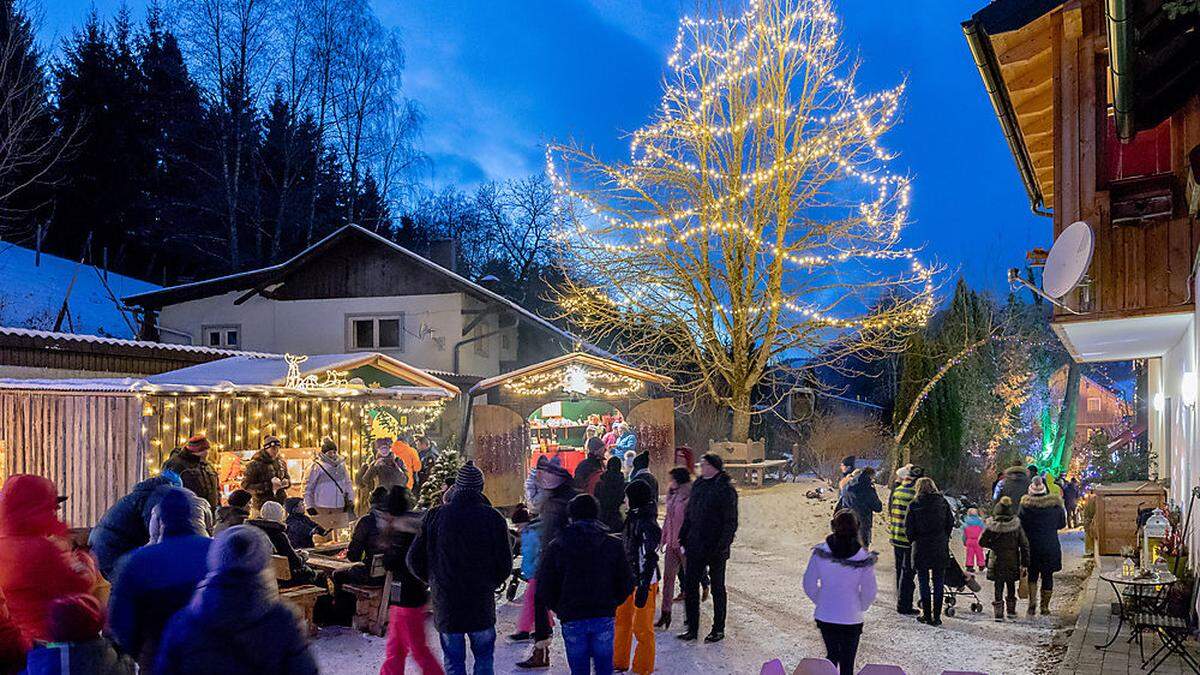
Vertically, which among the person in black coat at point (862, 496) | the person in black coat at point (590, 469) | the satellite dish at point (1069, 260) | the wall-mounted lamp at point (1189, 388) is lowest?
the person in black coat at point (862, 496)

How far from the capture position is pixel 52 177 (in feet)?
102

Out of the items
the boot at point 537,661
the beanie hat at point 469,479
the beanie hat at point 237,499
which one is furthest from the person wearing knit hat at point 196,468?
the beanie hat at point 469,479

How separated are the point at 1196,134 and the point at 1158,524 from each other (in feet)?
15.6

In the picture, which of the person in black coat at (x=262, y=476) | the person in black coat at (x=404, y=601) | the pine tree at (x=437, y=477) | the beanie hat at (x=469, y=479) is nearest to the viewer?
the beanie hat at (x=469, y=479)

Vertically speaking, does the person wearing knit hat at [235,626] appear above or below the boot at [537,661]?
above

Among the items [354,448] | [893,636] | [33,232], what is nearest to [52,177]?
[33,232]

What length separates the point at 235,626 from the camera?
3.48 m

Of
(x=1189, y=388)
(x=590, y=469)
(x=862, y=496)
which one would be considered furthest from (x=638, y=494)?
(x=1189, y=388)

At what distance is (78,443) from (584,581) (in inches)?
308

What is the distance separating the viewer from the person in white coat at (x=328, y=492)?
11.1 metres

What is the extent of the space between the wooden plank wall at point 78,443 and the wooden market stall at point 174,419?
1 cm

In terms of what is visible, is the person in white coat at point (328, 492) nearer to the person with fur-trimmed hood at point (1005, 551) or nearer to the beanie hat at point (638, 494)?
the beanie hat at point (638, 494)

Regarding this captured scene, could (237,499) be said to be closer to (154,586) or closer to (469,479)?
(469,479)

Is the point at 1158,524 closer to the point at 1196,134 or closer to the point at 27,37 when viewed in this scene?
the point at 1196,134
